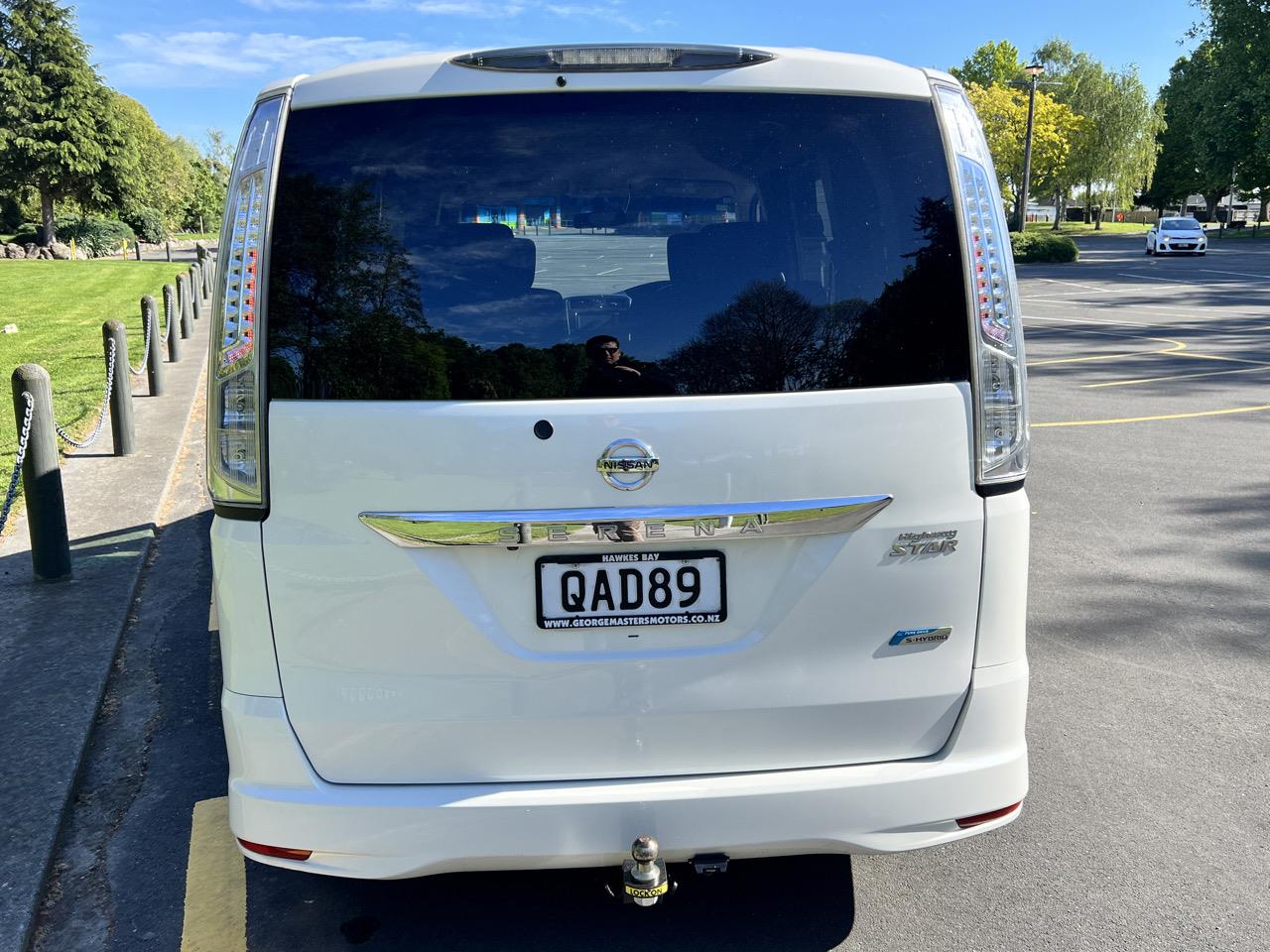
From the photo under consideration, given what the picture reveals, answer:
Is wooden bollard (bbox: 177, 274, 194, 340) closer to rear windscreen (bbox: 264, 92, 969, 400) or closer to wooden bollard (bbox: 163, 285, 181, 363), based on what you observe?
wooden bollard (bbox: 163, 285, 181, 363)

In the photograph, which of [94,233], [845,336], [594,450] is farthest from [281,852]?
[94,233]

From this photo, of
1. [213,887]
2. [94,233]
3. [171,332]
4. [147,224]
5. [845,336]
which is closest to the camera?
[845,336]

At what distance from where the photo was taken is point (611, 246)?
259 centimetres

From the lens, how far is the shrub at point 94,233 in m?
56.4

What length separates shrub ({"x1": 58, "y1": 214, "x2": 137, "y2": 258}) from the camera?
5644 centimetres

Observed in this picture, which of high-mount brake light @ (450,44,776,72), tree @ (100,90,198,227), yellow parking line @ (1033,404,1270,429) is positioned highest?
tree @ (100,90,198,227)

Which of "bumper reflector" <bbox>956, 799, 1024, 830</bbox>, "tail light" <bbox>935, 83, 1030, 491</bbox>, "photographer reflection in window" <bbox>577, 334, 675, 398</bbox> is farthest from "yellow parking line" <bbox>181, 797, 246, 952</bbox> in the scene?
"tail light" <bbox>935, 83, 1030, 491</bbox>

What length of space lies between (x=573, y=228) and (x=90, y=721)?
288cm

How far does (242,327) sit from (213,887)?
5.66ft

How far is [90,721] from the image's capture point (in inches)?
165

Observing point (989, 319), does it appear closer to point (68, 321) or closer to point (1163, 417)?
point (1163, 417)

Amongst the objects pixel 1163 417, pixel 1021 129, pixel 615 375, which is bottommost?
pixel 1163 417

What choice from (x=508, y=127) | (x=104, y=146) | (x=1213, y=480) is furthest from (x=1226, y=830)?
(x=104, y=146)

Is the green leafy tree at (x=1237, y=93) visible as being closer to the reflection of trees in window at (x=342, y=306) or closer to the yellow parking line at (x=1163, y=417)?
the yellow parking line at (x=1163, y=417)
